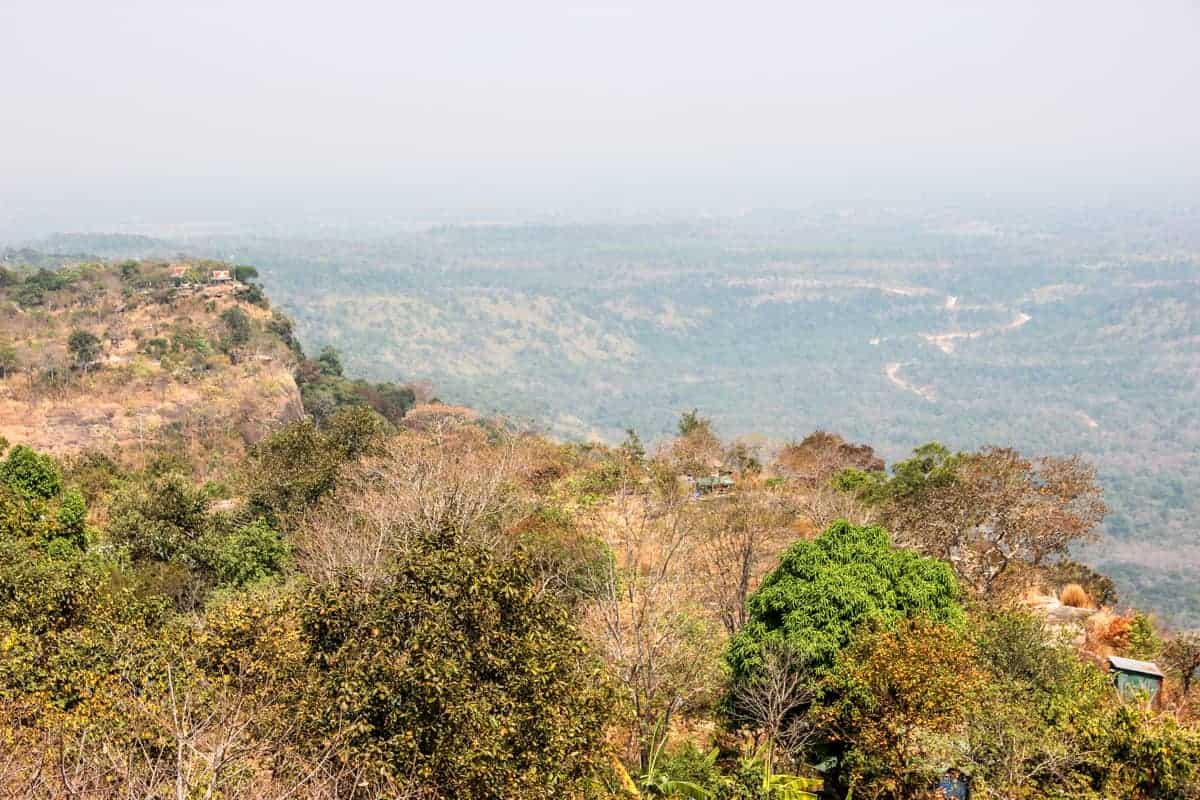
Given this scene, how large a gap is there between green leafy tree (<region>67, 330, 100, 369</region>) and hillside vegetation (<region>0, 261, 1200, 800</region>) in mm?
15476

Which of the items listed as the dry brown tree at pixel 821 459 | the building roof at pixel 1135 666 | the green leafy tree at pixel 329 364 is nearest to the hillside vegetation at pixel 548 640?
the building roof at pixel 1135 666

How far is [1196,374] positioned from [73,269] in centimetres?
18172

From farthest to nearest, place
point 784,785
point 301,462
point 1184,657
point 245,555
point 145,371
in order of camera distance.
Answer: point 145,371 < point 301,462 < point 245,555 < point 1184,657 < point 784,785

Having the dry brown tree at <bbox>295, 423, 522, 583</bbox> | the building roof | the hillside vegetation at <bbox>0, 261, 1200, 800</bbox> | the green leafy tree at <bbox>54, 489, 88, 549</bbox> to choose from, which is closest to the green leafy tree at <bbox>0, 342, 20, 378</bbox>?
the hillside vegetation at <bbox>0, 261, 1200, 800</bbox>

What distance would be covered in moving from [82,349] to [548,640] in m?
39.1

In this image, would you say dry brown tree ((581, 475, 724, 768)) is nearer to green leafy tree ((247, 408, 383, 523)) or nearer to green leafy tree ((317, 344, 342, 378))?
green leafy tree ((247, 408, 383, 523))

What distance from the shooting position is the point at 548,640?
8.30 m

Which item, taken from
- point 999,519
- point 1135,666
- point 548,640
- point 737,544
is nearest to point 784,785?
point 548,640

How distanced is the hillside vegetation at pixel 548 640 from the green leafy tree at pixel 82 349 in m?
15.5

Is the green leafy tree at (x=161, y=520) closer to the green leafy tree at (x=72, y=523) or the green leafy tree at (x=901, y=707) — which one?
the green leafy tree at (x=72, y=523)

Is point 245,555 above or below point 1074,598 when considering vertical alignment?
above

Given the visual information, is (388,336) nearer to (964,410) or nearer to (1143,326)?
(964,410)

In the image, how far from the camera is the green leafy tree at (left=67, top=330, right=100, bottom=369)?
38.8 metres

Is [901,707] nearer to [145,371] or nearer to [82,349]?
[145,371]
